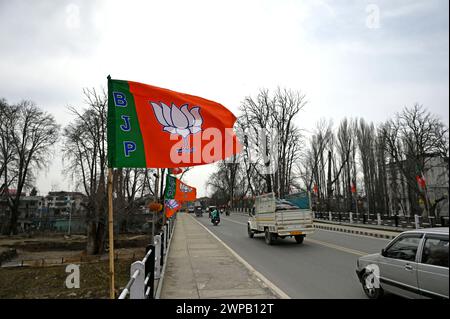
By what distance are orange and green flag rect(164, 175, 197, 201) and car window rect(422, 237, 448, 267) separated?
11.4 meters

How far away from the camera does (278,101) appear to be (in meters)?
42.8

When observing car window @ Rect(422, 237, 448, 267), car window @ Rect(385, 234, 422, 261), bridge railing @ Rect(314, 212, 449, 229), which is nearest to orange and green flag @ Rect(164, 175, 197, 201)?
car window @ Rect(385, 234, 422, 261)

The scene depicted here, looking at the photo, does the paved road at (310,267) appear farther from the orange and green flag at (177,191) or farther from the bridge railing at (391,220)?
the bridge railing at (391,220)

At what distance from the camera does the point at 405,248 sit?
209 inches

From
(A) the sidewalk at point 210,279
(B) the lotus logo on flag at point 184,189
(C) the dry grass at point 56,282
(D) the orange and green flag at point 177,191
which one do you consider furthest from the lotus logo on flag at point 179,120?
(B) the lotus logo on flag at point 184,189

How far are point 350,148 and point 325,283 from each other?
4234cm

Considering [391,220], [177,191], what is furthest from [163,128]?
[391,220]

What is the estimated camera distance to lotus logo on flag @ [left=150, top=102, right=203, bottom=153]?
519 centimetres

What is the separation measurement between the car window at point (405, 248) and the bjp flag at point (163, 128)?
11.3 ft

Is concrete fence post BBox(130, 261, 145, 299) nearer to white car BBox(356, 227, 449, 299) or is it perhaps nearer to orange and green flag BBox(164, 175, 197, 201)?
white car BBox(356, 227, 449, 299)

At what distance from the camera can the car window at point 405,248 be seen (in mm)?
5062

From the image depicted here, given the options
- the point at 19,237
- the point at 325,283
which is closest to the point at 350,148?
the point at 325,283

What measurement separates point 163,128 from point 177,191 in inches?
470
